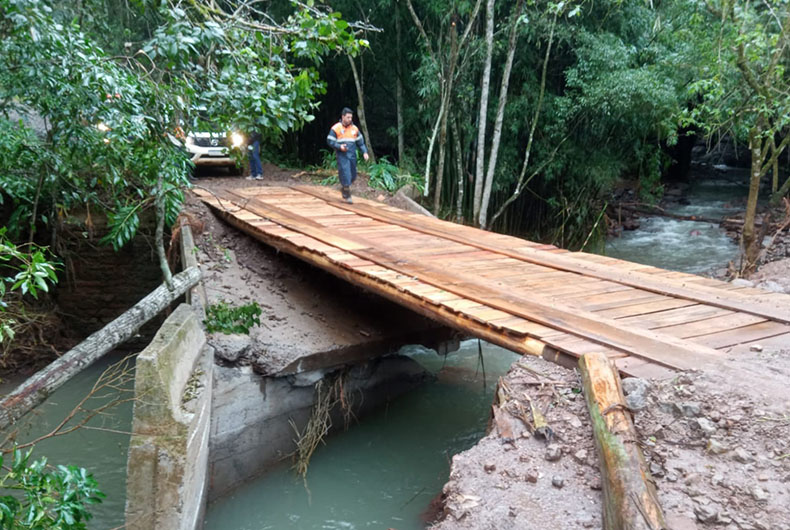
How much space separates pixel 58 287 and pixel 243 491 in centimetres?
504

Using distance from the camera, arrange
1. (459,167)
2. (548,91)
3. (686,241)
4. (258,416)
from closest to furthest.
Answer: (258,416) → (459,167) → (548,91) → (686,241)

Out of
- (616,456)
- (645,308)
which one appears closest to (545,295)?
(645,308)

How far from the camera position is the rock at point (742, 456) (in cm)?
255

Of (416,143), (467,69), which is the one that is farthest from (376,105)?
(467,69)

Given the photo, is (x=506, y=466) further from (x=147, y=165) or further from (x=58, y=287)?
(x=58, y=287)

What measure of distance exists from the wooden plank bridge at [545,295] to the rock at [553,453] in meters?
0.61

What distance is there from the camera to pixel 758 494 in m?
2.37

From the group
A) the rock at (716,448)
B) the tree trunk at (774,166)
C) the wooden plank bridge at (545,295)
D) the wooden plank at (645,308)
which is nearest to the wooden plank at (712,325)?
the wooden plank bridge at (545,295)

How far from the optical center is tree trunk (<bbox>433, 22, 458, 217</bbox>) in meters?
9.72

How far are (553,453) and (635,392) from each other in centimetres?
53

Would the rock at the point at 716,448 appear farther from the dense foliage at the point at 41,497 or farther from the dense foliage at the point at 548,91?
the dense foliage at the point at 548,91

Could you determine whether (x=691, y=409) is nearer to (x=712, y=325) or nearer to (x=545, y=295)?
(x=712, y=325)

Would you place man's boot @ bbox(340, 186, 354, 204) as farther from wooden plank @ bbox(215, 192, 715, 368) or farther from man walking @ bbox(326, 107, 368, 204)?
wooden plank @ bbox(215, 192, 715, 368)

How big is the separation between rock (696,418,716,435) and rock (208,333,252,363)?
3798 millimetres
